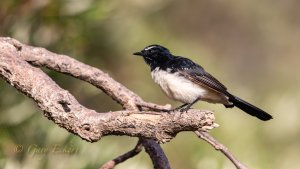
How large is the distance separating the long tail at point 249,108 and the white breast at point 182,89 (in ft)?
0.23

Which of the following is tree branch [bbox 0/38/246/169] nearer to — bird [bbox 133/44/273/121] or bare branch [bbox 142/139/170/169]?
bare branch [bbox 142/139/170/169]

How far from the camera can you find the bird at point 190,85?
4.01m

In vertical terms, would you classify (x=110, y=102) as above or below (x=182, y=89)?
above

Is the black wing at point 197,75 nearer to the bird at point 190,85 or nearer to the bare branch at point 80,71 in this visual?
the bird at point 190,85

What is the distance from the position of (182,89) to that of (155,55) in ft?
1.11

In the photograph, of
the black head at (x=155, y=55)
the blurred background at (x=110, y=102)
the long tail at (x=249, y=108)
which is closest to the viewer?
the blurred background at (x=110, y=102)

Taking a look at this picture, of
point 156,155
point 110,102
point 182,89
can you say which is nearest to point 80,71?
point 156,155

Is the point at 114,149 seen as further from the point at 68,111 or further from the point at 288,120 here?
the point at 288,120

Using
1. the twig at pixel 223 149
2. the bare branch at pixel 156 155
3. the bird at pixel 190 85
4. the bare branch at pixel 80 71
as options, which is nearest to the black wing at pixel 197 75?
the bird at pixel 190 85

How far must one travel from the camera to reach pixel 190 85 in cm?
409

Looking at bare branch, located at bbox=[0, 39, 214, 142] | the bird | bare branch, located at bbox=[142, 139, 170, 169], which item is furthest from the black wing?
bare branch, located at bbox=[0, 39, 214, 142]

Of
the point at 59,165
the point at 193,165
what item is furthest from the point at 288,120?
the point at 59,165

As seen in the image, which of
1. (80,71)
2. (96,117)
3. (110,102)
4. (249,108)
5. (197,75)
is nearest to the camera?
(96,117)

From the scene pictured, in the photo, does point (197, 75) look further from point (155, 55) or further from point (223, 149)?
point (223, 149)
